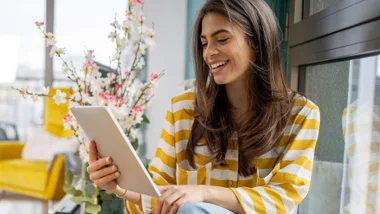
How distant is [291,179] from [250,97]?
A: 31 centimetres

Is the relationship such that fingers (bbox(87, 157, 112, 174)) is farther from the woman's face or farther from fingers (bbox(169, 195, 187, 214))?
the woman's face

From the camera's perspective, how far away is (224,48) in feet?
3.85

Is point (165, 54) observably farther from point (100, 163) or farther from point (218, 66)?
point (100, 163)

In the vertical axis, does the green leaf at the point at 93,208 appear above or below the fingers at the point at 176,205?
below

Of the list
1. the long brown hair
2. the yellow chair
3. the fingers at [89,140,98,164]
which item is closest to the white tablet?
the fingers at [89,140,98,164]

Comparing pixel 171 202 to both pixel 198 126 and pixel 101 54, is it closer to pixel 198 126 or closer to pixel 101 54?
pixel 198 126

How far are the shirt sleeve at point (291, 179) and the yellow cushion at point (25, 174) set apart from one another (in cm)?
282

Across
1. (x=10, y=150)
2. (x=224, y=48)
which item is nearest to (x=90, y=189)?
(x=224, y=48)

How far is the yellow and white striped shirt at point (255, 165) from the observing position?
3.55ft

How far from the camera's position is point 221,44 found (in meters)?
1.18

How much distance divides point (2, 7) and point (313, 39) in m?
4.63

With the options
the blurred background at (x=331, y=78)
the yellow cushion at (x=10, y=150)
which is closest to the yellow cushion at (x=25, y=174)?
the yellow cushion at (x=10, y=150)

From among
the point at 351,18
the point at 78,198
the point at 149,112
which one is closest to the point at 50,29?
the point at 149,112

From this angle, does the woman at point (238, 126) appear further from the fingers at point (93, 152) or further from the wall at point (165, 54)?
the wall at point (165, 54)
